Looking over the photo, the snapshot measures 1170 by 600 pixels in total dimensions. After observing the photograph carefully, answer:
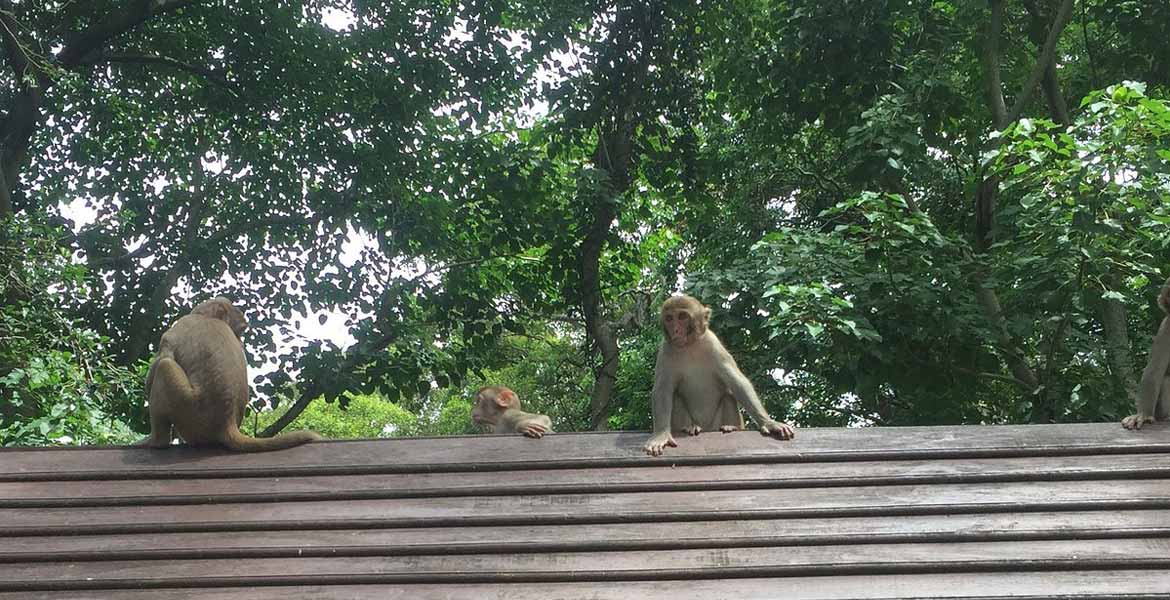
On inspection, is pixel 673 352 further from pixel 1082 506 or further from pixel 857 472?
pixel 1082 506

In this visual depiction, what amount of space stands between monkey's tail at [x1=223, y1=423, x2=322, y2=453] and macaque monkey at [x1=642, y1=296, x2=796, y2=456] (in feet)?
6.08

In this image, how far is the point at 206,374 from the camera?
5.51 m

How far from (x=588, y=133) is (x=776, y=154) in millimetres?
2247

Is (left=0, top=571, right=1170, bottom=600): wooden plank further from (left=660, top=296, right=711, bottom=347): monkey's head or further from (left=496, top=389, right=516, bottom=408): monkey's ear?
(left=496, top=389, right=516, bottom=408): monkey's ear

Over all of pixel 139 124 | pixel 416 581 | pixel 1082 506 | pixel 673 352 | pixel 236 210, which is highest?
pixel 139 124

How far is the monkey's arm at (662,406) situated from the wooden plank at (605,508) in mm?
499

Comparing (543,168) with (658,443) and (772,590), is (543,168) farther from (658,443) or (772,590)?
(772,590)

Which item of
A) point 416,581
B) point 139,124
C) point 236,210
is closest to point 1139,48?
point 416,581

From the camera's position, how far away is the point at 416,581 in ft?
13.8

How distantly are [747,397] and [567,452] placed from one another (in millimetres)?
1059

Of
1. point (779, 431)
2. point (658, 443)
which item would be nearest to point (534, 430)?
point (658, 443)

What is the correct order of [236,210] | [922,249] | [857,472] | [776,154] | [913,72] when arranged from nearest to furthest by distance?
[857,472], [922,249], [913,72], [776,154], [236,210]

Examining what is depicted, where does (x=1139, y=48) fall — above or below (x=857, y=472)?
above

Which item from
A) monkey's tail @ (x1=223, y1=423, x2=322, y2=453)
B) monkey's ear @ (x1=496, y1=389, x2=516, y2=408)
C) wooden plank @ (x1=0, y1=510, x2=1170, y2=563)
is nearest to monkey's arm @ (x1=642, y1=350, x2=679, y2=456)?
wooden plank @ (x1=0, y1=510, x2=1170, y2=563)
